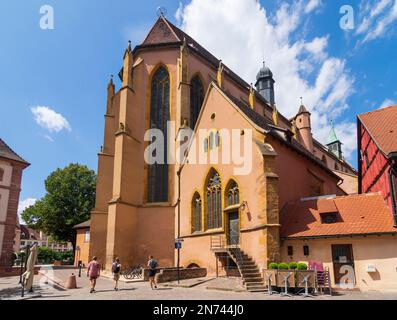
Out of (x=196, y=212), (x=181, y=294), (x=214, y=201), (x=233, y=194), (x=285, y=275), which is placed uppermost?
(x=233, y=194)

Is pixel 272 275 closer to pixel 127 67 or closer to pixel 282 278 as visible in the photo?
pixel 282 278

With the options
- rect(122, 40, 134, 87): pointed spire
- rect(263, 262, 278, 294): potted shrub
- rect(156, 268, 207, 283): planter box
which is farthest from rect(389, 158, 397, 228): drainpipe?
rect(122, 40, 134, 87): pointed spire

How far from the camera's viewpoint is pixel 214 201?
20.9 m

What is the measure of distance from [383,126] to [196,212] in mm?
12356

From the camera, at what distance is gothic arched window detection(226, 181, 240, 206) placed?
19.1 metres

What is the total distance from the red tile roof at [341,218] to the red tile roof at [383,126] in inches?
105

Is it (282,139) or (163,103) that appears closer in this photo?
(282,139)

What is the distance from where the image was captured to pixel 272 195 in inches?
642

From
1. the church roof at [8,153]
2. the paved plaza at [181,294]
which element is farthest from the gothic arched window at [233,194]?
the church roof at [8,153]

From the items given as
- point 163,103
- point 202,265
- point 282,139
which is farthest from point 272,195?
point 163,103

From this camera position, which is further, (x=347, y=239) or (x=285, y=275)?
(x=347, y=239)

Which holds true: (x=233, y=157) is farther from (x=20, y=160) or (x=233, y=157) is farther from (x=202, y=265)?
(x=20, y=160)

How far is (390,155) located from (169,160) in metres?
16.3

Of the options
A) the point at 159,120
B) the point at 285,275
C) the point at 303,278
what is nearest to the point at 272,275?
the point at 285,275
